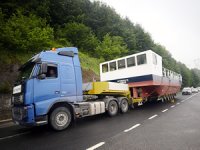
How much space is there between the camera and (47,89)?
7.13m

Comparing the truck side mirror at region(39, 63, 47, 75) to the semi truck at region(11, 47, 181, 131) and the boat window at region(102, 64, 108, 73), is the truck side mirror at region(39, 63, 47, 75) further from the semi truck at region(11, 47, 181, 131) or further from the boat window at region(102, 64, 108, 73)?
the boat window at region(102, 64, 108, 73)

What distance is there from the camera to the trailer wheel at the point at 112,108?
10.1 metres

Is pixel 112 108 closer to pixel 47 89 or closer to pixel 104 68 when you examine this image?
pixel 47 89

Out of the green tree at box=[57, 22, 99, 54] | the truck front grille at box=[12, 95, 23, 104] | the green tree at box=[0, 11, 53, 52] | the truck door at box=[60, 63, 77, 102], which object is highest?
the green tree at box=[57, 22, 99, 54]

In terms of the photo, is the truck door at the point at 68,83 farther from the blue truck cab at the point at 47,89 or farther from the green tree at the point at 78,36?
the green tree at the point at 78,36

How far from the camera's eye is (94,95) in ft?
34.4

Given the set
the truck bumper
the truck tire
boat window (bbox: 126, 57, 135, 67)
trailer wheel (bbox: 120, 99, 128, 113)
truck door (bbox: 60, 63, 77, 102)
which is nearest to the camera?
the truck bumper

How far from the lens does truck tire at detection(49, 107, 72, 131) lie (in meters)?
7.10

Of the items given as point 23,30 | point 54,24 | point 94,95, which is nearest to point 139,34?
point 54,24

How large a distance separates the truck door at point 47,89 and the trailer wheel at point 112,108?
362 cm

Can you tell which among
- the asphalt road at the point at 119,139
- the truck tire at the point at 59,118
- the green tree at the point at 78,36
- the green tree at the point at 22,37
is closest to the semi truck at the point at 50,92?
the truck tire at the point at 59,118

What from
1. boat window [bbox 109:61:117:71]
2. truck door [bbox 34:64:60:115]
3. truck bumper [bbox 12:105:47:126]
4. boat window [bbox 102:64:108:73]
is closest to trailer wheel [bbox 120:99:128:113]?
boat window [bbox 109:61:117:71]

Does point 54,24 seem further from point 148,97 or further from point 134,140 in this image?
point 134,140

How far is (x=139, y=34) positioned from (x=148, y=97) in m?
40.5
